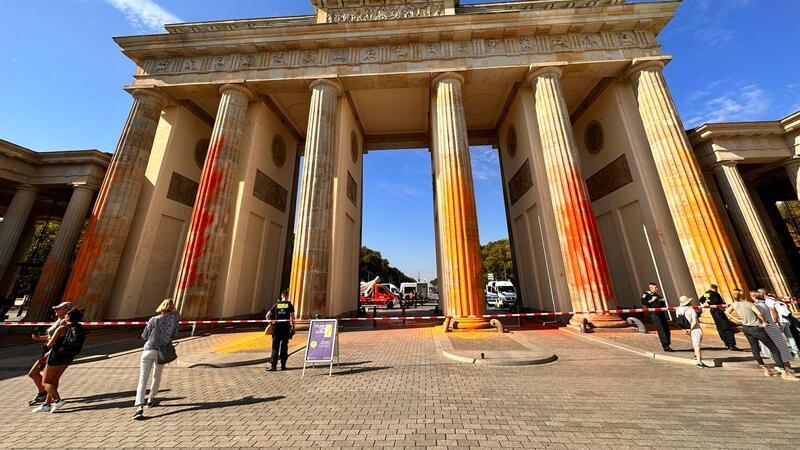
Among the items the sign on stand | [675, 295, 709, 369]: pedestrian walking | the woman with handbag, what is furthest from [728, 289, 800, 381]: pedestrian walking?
the woman with handbag

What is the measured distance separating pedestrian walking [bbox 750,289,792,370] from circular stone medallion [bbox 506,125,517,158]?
1188 centimetres

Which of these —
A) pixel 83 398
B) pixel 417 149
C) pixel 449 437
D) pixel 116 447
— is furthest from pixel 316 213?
pixel 417 149

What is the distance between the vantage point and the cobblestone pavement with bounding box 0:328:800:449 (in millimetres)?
2844

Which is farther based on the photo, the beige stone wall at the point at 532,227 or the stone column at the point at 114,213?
the beige stone wall at the point at 532,227

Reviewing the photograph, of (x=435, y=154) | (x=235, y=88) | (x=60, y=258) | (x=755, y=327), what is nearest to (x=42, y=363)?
(x=755, y=327)

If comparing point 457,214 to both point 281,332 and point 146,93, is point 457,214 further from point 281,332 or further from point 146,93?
point 146,93

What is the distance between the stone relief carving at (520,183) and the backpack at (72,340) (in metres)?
15.3

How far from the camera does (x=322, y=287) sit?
426 inches

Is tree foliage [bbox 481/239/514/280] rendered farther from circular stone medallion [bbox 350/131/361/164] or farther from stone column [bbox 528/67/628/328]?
stone column [bbox 528/67/628/328]

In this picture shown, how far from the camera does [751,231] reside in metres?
11.8

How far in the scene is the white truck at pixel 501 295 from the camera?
2589 cm

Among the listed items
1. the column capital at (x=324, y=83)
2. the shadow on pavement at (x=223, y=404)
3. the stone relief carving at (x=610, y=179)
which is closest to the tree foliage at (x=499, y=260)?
the stone relief carving at (x=610, y=179)

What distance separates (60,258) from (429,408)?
19.1 m

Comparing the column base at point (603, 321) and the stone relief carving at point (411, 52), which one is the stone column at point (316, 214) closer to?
the stone relief carving at point (411, 52)
